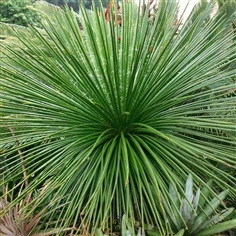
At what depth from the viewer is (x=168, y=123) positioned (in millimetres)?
1375

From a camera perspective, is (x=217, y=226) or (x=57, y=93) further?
(x=57, y=93)

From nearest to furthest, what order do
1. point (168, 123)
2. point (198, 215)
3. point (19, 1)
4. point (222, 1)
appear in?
point (198, 215) < point (168, 123) < point (222, 1) < point (19, 1)

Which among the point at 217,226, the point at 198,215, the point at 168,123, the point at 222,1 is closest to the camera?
the point at 217,226

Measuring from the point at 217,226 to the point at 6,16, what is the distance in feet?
26.3

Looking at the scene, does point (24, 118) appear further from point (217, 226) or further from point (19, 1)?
point (19, 1)

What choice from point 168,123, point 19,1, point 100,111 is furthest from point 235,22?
point 19,1

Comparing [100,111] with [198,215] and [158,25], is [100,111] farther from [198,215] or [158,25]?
[198,215]

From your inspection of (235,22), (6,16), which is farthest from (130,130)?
(6,16)

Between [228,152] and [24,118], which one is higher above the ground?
[24,118]

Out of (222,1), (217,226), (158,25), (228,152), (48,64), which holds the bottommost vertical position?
(217,226)

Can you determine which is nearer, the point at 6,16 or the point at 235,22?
the point at 235,22

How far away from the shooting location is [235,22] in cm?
203

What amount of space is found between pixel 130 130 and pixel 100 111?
21cm

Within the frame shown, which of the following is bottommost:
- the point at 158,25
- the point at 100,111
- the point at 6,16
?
the point at 100,111
